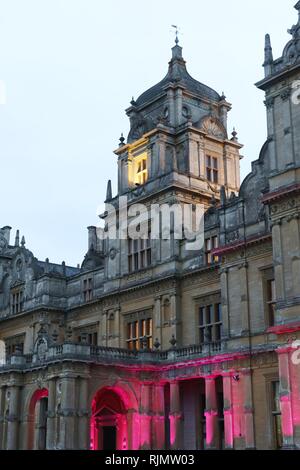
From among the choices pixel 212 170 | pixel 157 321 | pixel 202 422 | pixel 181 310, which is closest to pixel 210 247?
pixel 181 310

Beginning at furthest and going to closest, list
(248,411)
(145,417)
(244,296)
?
(145,417), (244,296), (248,411)

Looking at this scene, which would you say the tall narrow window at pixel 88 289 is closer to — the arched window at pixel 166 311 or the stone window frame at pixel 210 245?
the arched window at pixel 166 311

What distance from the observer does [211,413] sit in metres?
36.6

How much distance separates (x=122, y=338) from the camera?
45.2 m

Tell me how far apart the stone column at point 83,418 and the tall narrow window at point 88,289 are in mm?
12308

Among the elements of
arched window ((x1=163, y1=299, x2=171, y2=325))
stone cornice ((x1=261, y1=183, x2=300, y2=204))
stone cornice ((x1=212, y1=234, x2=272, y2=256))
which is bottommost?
arched window ((x1=163, y1=299, x2=171, y2=325))

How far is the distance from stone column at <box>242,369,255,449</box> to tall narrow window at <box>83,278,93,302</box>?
1718 cm

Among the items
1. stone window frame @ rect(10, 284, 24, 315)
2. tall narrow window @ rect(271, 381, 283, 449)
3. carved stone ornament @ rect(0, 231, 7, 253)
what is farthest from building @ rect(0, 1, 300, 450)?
carved stone ornament @ rect(0, 231, 7, 253)

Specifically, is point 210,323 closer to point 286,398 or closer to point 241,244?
point 241,244

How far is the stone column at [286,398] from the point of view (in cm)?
2928

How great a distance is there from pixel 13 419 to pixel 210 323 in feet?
41.5

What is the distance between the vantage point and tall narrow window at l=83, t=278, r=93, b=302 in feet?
164

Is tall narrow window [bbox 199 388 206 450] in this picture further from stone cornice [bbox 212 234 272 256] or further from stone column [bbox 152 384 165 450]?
stone cornice [bbox 212 234 272 256]

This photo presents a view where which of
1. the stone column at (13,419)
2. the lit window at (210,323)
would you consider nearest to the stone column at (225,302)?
the lit window at (210,323)
